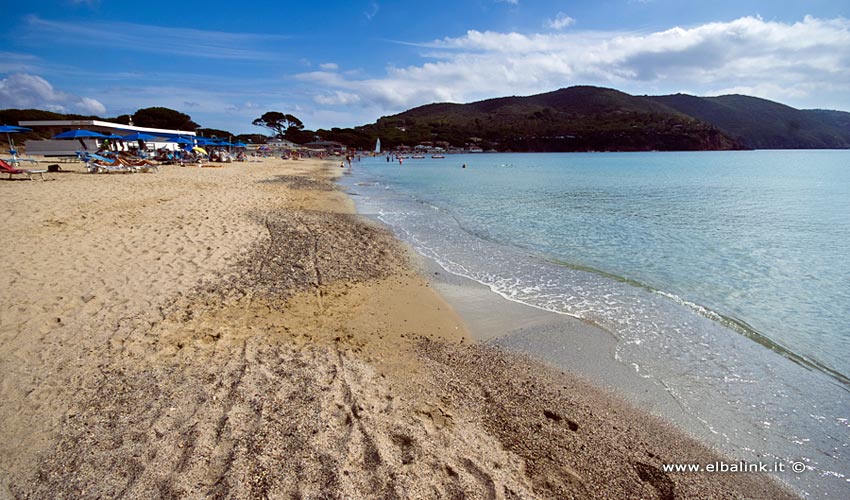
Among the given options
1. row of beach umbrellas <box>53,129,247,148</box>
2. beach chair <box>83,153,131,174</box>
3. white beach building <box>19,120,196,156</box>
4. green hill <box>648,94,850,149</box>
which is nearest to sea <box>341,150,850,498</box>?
beach chair <box>83,153,131,174</box>

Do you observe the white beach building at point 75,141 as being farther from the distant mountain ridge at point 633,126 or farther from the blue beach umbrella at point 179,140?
the distant mountain ridge at point 633,126

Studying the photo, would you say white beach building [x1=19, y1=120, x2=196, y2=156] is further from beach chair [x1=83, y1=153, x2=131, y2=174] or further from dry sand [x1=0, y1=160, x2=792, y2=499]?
dry sand [x1=0, y1=160, x2=792, y2=499]

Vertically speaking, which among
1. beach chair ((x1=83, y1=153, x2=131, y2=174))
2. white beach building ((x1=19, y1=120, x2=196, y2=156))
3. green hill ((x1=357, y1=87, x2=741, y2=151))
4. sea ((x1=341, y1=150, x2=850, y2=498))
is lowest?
sea ((x1=341, y1=150, x2=850, y2=498))

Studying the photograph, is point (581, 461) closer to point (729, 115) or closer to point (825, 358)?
point (825, 358)

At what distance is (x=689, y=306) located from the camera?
702 cm

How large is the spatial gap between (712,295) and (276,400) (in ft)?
26.2

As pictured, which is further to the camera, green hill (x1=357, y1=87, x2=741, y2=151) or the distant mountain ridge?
the distant mountain ridge

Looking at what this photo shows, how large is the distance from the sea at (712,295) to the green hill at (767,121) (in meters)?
191

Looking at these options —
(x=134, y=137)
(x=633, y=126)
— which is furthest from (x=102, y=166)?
(x=633, y=126)

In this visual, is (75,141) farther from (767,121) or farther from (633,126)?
(767,121)

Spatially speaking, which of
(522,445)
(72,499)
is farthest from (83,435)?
(522,445)

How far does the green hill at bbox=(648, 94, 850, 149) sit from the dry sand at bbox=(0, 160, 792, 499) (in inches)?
8002

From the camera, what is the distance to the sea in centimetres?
402

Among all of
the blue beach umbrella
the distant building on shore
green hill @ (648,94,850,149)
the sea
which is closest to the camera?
the sea
